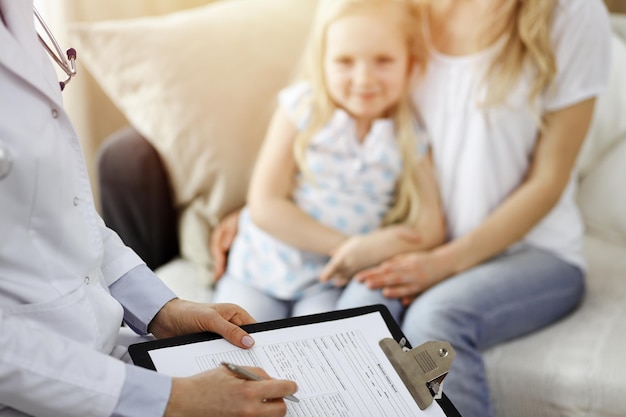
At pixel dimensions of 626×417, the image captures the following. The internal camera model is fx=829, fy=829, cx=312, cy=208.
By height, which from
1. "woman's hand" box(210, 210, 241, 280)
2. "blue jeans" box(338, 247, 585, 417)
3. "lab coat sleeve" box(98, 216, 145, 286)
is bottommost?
"blue jeans" box(338, 247, 585, 417)

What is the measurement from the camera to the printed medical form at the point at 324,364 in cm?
93

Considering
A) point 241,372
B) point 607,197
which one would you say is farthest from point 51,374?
point 607,197

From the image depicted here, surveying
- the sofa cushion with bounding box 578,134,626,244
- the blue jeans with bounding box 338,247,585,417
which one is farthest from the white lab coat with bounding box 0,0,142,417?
the sofa cushion with bounding box 578,134,626,244

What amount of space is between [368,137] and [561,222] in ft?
1.34

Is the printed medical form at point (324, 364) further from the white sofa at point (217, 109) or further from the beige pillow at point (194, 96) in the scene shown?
the beige pillow at point (194, 96)

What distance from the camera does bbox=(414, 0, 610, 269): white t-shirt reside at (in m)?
1.51

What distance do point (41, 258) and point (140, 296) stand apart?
214 mm

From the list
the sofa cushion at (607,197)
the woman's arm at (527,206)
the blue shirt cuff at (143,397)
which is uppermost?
the blue shirt cuff at (143,397)

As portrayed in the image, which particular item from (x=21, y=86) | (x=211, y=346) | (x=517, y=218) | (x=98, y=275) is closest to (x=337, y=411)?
(x=211, y=346)

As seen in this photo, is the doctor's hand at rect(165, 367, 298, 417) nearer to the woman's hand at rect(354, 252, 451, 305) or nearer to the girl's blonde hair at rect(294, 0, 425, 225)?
the woman's hand at rect(354, 252, 451, 305)

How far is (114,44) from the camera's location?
5.75 ft

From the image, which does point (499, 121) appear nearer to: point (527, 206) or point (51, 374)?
point (527, 206)

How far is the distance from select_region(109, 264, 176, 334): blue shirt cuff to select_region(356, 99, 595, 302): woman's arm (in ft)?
1.74

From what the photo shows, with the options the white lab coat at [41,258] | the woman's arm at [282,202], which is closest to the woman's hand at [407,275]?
the woman's arm at [282,202]
